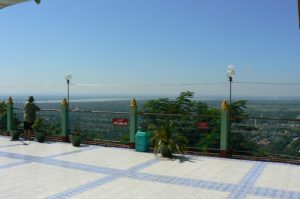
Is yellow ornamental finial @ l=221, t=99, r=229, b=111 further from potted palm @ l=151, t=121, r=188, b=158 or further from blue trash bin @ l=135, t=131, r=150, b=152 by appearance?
blue trash bin @ l=135, t=131, r=150, b=152

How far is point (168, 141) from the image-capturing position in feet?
33.8

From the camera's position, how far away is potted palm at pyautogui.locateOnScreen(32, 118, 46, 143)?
13219 mm

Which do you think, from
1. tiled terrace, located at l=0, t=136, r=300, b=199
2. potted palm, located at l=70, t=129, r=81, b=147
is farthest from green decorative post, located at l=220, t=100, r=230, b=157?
potted palm, located at l=70, t=129, r=81, b=147

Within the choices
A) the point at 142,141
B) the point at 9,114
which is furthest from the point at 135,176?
the point at 9,114

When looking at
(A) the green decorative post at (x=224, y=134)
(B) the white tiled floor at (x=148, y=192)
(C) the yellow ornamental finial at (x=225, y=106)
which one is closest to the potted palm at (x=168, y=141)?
(A) the green decorative post at (x=224, y=134)

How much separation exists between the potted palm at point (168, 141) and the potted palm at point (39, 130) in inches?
196

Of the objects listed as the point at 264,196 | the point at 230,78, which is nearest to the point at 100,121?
the point at 230,78

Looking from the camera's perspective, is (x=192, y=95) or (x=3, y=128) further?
(x=192, y=95)

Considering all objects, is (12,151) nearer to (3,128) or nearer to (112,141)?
(112,141)

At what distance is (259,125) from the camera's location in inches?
406

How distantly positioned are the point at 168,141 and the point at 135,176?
2.33 meters

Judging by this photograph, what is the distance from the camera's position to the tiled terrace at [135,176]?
22.7 feet

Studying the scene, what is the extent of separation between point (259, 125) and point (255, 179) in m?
2.66

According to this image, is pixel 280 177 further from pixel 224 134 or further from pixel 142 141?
Result: pixel 142 141
